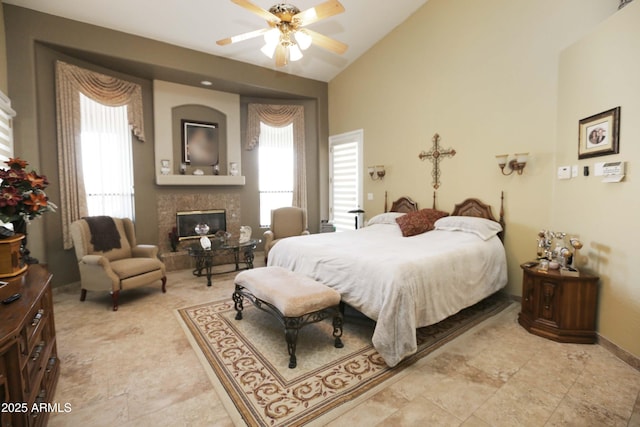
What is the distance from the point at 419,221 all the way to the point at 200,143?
398cm

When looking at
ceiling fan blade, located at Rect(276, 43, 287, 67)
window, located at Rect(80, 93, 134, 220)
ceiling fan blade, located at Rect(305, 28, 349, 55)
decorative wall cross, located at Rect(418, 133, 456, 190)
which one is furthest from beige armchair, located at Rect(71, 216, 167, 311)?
decorative wall cross, located at Rect(418, 133, 456, 190)

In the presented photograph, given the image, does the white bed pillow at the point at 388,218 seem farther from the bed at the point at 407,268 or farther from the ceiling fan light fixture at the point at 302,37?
the ceiling fan light fixture at the point at 302,37

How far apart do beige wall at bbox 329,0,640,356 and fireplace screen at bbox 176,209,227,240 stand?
2.88 metres

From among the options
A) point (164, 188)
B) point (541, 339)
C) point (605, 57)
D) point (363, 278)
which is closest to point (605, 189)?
point (605, 57)

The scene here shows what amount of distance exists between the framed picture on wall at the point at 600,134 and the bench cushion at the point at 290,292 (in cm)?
254

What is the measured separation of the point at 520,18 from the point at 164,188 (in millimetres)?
5457

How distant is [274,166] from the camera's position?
6.15 m

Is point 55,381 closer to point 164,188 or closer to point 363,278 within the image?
point 363,278

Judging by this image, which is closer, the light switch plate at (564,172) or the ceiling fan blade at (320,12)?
the ceiling fan blade at (320,12)

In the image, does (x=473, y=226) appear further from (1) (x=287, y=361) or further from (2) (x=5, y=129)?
(2) (x=5, y=129)

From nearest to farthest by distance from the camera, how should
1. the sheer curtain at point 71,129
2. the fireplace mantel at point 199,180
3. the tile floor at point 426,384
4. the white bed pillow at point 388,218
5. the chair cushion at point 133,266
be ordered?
the tile floor at point 426,384 → the chair cushion at point 133,266 → the sheer curtain at point 71,129 → the white bed pillow at point 388,218 → the fireplace mantel at point 199,180

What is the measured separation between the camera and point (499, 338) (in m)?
2.69

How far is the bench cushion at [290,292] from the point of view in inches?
89.0

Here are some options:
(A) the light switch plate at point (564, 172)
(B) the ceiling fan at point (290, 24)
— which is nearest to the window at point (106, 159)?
(B) the ceiling fan at point (290, 24)
